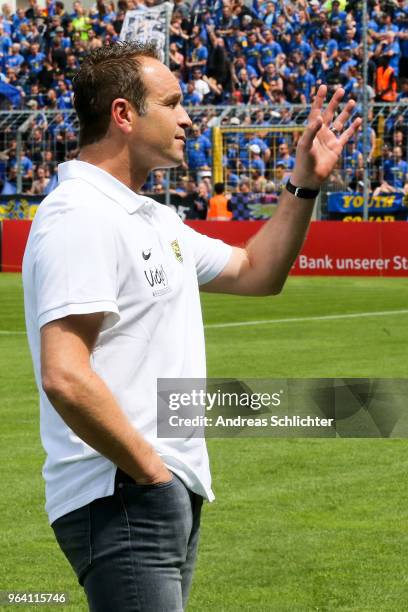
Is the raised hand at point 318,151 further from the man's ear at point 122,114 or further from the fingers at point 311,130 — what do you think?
the man's ear at point 122,114

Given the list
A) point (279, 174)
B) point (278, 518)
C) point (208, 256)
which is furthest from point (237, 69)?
point (208, 256)

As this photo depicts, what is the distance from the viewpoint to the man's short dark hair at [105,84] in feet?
10.1

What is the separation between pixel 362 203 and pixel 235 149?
120 inches

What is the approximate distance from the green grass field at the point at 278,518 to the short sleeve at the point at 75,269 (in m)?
3.26

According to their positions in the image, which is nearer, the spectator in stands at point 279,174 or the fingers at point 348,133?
the fingers at point 348,133

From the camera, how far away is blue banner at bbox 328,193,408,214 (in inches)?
1000

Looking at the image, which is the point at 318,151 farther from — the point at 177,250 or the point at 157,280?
the point at 157,280

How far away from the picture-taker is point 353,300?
2123 centimetres

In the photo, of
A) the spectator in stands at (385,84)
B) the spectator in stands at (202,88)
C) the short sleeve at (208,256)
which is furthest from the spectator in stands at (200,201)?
the short sleeve at (208,256)

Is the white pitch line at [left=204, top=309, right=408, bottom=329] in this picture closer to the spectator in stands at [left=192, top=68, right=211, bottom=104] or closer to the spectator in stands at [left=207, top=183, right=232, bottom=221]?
the spectator in stands at [left=207, top=183, right=232, bottom=221]

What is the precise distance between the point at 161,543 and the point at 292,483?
214 inches

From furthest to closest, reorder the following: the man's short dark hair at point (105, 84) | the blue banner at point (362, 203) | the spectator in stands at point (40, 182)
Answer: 1. the spectator in stands at point (40, 182)
2. the blue banner at point (362, 203)
3. the man's short dark hair at point (105, 84)

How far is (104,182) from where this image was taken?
10.1 ft

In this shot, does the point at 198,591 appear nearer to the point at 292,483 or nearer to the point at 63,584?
the point at 63,584
